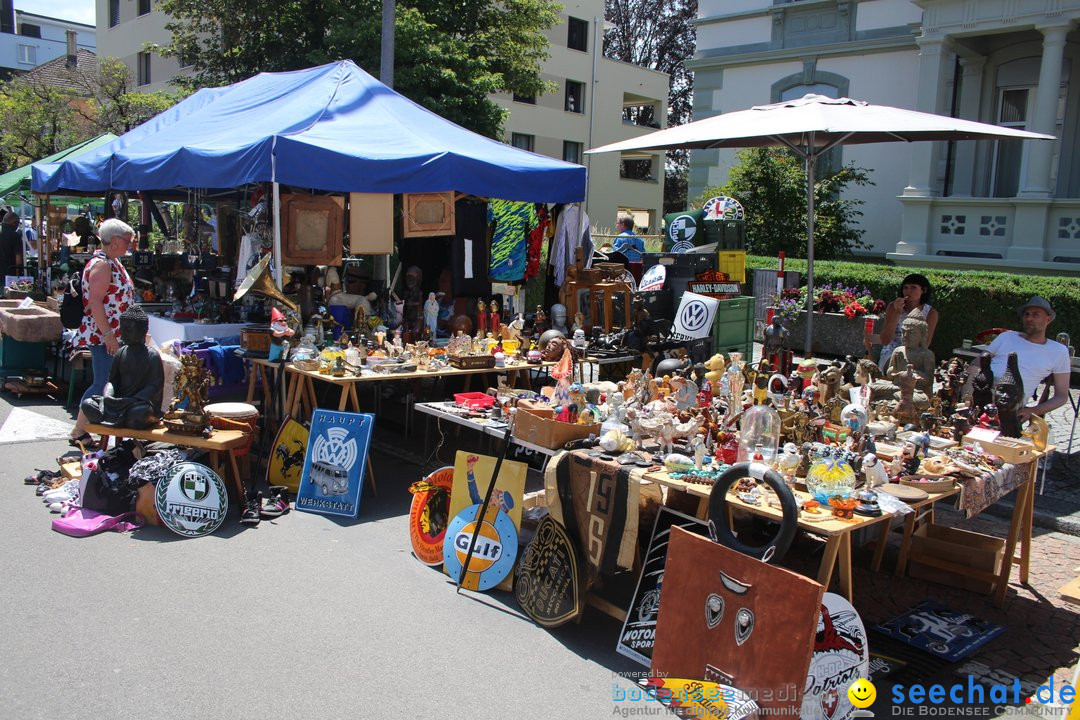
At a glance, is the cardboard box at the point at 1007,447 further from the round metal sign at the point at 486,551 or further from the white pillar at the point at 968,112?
the white pillar at the point at 968,112

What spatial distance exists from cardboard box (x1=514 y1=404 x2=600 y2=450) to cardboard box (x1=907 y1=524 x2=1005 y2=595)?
2025 millimetres

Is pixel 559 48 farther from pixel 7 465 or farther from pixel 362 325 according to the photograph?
pixel 7 465

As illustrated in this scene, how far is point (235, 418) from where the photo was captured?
18.1 feet

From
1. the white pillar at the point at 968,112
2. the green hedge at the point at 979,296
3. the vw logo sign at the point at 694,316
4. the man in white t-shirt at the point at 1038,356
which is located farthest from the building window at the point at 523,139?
the man in white t-shirt at the point at 1038,356

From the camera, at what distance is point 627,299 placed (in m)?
8.51

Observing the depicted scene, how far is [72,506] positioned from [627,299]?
533cm

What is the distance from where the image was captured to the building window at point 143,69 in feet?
95.9

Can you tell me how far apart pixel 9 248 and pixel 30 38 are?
4235cm

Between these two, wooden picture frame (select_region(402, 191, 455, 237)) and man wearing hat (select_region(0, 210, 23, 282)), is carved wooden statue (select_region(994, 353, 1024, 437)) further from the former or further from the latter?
Result: man wearing hat (select_region(0, 210, 23, 282))

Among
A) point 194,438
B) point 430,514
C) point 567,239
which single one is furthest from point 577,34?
point 430,514

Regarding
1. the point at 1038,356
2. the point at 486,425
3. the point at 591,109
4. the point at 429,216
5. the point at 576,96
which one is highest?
the point at 576,96

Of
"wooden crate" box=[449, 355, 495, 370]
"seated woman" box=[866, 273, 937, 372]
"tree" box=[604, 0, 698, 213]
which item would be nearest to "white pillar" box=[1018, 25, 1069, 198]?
"seated woman" box=[866, 273, 937, 372]

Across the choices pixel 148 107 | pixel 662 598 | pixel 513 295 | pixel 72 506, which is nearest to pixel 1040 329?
pixel 662 598

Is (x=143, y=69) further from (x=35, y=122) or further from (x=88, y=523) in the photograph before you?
(x=88, y=523)
